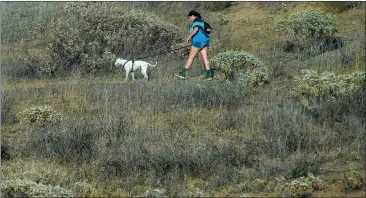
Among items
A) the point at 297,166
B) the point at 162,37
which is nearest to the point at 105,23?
the point at 162,37

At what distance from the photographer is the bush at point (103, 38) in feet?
62.1

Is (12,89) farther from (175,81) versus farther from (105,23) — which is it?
(105,23)

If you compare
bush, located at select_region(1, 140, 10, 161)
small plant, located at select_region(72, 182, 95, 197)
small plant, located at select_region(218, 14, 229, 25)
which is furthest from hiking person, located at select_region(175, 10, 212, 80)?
small plant, located at select_region(218, 14, 229, 25)

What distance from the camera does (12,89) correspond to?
51.6 feet

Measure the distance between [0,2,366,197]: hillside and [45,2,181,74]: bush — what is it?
0.04m

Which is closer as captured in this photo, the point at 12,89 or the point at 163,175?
the point at 163,175

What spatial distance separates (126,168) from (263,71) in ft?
21.7

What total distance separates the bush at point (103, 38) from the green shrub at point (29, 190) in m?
10.4

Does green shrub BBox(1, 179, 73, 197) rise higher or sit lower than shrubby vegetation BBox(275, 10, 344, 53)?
lower

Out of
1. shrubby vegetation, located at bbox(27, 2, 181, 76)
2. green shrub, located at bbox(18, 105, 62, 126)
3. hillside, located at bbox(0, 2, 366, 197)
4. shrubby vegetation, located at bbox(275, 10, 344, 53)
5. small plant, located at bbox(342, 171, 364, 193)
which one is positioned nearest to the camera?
small plant, located at bbox(342, 171, 364, 193)

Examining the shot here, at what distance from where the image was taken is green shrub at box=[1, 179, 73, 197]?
313 inches

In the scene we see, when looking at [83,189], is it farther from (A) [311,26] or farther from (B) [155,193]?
(A) [311,26]

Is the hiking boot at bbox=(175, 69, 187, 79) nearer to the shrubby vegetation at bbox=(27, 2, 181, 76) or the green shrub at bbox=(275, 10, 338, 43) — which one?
the shrubby vegetation at bbox=(27, 2, 181, 76)

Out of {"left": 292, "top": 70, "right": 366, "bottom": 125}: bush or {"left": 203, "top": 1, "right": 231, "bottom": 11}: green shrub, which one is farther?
{"left": 203, "top": 1, "right": 231, "bottom": 11}: green shrub
